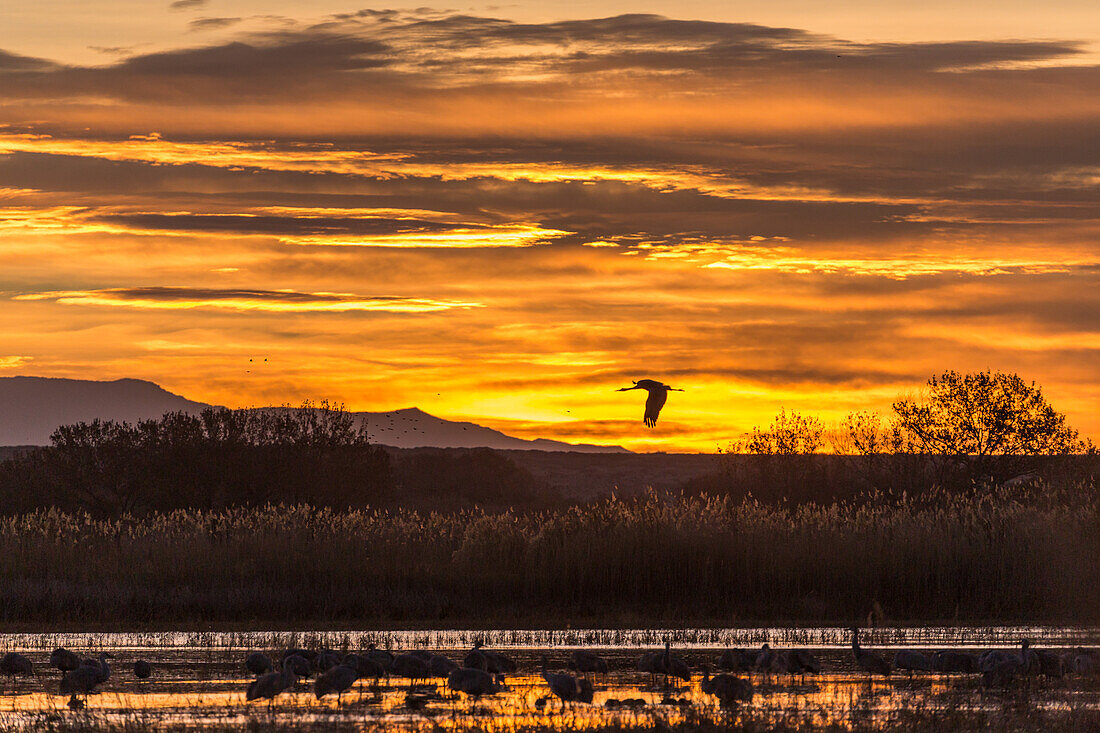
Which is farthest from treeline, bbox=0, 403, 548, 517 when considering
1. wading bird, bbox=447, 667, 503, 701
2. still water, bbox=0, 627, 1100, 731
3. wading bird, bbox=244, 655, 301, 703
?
wading bird, bbox=447, 667, 503, 701

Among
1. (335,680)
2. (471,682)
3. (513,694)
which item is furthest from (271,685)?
(513,694)

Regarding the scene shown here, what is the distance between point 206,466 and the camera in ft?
140

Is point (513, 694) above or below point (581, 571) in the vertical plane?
below

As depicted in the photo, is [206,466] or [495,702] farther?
[206,466]

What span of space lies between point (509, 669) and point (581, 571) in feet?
33.0

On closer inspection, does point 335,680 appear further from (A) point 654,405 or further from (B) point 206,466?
(B) point 206,466

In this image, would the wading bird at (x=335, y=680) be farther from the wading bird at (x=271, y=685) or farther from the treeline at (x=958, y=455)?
the treeline at (x=958, y=455)

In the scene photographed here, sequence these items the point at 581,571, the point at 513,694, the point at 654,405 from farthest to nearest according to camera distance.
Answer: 1. the point at 581,571
2. the point at 654,405
3. the point at 513,694

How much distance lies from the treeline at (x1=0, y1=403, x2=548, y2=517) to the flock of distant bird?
23.0 metres

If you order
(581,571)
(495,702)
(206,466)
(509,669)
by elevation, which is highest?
(206,466)

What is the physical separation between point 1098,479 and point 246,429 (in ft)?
77.5

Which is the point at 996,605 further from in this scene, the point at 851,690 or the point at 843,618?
the point at 851,690

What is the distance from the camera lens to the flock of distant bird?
55.1 feet

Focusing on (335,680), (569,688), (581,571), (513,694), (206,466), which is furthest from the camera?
(206,466)
